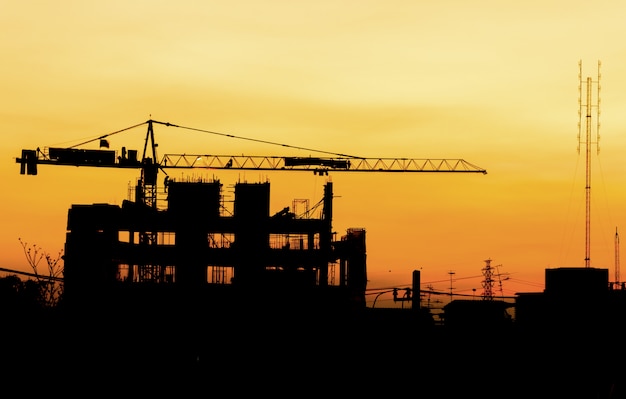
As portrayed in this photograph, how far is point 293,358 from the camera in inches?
1789

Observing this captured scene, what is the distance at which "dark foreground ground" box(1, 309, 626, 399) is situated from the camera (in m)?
33.7

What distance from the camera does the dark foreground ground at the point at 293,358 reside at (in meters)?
33.7

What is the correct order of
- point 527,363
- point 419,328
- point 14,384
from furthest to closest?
point 419,328 → point 527,363 → point 14,384

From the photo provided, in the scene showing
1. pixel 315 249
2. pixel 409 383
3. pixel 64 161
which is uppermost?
pixel 64 161

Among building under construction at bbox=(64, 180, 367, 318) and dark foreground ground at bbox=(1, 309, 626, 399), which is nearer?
dark foreground ground at bbox=(1, 309, 626, 399)

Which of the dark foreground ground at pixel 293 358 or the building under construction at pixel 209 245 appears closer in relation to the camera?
the dark foreground ground at pixel 293 358

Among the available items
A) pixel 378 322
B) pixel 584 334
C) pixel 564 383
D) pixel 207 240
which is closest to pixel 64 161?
pixel 207 240

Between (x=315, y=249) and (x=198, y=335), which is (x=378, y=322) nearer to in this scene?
(x=198, y=335)

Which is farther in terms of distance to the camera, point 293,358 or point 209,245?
point 209,245

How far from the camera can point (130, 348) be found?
3766 cm

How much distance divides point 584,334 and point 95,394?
3748 cm

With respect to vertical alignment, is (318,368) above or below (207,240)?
below

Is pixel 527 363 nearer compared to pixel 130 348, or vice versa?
pixel 130 348

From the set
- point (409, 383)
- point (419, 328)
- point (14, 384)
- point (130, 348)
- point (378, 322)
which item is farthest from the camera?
point (378, 322)
